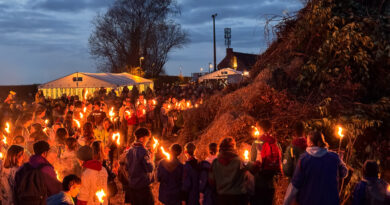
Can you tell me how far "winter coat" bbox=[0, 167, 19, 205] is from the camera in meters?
5.60

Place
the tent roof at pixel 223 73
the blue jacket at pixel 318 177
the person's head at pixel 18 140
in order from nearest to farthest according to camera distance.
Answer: the blue jacket at pixel 318 177 → the person's head at pixel 18 140 → the tent roof at pixel 223 73

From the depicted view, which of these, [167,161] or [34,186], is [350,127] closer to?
[167,161]

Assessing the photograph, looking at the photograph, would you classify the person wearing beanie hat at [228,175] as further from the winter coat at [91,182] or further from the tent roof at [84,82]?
the tent roof at [84,82]

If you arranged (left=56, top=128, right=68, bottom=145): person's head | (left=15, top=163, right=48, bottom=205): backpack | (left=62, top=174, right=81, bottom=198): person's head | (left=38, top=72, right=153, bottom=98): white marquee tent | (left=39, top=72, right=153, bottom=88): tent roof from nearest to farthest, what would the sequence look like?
1. (left=62, top=174, right=81, bottom=198): person's head
2. (left=15, top=163, right=48, bottom=205): backpack
3. (left=56, top=128, right=68, bottom=145): person's head
4. (left=39, top=72, right=153, bottom=88): tent roof
5. (left=38, top=72, right=153, bottom=98): white marquee tent

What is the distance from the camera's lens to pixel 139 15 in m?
50.9

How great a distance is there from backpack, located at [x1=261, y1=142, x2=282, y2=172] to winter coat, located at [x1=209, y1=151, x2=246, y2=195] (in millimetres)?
418

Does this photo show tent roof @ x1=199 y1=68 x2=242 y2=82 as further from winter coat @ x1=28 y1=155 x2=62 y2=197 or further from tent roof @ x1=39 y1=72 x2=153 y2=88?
winter coat @ x1=28 y1=155 x2=62 y2=197

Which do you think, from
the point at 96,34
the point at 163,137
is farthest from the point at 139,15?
the point at 163,137

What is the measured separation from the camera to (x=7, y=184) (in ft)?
Result: 18.8

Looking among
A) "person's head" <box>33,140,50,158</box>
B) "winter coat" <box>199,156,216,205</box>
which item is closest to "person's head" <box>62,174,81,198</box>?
"person's head" <box>33,140,50,158</box>

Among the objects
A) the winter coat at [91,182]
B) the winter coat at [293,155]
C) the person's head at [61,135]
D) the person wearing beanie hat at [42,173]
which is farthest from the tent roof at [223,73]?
the person wearing beanie hat at [42,173]

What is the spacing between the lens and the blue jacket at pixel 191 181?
5867 mm

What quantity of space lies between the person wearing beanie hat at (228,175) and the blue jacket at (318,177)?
0.88 meters

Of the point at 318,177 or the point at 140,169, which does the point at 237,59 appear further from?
the point at 318,177
